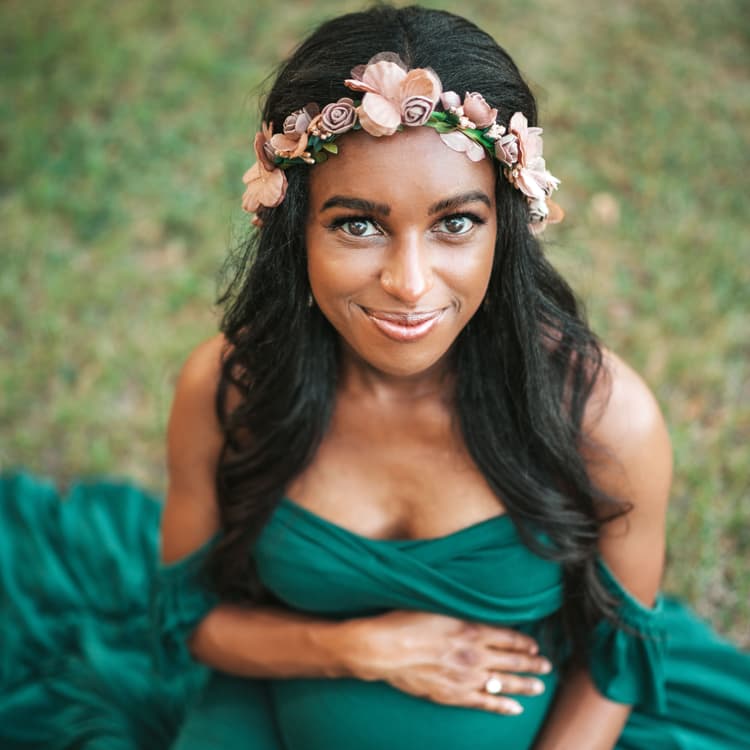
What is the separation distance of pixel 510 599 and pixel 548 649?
263 millimetres

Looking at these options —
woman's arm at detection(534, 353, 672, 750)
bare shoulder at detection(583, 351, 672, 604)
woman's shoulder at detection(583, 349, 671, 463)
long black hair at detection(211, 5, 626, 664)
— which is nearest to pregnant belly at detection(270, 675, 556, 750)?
woman's arm at detection(534, 353, 672, 750)

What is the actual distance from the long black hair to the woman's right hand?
0.20 metres

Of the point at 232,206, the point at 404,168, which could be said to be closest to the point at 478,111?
the point at 404,168

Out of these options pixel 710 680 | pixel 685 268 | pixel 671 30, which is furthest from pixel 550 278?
pixel 671 30

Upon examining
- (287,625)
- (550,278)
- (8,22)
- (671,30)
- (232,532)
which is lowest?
(287,625)

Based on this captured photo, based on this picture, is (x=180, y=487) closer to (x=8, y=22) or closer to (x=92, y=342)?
(x=92, y=342)

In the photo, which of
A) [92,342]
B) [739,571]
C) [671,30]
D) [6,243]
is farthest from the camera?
[671,30]

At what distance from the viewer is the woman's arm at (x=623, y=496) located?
6.77 ft

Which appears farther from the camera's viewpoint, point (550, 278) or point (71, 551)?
point (71, 551)

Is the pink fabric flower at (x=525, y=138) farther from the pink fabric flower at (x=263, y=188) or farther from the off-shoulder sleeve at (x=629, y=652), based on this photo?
the off-shoulder sleeve at (x=629, y=652)

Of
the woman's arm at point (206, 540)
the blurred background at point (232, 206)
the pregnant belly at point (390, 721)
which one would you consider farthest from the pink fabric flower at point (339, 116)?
the blurred background at point (232, 206)

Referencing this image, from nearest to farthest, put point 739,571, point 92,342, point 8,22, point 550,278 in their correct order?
1. point 550,278
2. point 739,571
3. point 92,342
4. point 8,22

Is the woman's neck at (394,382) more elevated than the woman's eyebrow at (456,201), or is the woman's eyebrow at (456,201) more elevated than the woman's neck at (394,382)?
the woman's eyebrow at (456,201)

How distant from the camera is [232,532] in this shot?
2318mm
